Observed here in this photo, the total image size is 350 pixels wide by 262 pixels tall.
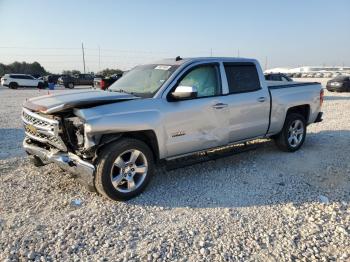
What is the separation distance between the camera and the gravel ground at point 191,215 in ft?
11.6

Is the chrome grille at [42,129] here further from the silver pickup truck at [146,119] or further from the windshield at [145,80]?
the windshield at [145,80]

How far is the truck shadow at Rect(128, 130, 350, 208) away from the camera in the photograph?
4854mm

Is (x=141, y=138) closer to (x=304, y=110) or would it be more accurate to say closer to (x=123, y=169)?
(x=123, y=169)

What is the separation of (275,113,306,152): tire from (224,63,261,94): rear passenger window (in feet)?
3.98

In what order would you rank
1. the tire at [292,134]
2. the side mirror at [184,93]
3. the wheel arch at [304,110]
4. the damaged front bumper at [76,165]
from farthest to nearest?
the wheel arch at [304,110] < the tire at [292,134] < the side mirror at [184,93] < the damaged front bumper at [76,165]

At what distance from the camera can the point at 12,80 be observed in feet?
124

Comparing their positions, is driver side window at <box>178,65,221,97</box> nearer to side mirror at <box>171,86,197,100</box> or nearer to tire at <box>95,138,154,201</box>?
side mirror at <box>171,86,197,100</box>

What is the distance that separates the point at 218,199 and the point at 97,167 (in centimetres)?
168

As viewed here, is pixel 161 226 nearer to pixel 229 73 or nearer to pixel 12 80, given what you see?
pixel 229 73

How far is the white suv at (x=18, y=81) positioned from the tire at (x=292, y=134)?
118ft

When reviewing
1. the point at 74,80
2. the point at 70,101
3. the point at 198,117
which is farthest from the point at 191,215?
the point at 74,80

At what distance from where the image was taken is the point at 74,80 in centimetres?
4238

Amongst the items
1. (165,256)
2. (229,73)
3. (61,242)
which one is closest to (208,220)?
(165,256)

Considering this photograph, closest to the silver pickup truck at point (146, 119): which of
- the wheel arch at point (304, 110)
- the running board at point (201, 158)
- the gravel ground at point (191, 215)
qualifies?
the running board at point (201, 158)
